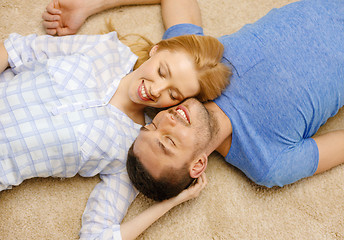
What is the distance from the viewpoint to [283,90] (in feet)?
3.50

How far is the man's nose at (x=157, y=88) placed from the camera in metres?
1.00

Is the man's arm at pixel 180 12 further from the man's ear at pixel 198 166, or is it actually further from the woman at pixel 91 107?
the man's ear at pixel 198 166

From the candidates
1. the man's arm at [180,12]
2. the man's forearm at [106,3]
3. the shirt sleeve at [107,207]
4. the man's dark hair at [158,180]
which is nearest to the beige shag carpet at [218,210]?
the shirt sleeve at [107,207]

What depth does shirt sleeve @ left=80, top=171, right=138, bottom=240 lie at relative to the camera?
103 cm

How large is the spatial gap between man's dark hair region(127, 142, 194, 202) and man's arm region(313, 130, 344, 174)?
0.48 metres

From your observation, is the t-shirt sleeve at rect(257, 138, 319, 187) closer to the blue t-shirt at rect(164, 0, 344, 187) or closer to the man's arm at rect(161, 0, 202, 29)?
the blue t-shirt at rect(164, 0, 344, 187)

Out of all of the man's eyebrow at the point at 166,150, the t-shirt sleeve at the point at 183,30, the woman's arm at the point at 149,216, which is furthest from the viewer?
the t-shirt sleeve at the point at 183,30

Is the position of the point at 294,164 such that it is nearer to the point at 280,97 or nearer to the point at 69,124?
the point at 280,97

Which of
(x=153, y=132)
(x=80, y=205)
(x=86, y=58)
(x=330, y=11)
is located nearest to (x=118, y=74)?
(x=86, y=58)

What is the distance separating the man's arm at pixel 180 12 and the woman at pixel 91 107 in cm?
21

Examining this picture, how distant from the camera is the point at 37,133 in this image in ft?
3.27

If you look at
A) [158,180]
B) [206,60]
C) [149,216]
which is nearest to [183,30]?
[206,60]

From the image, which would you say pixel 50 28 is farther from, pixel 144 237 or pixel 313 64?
Answer: pixel 313 64

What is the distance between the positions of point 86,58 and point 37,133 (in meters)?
0.30
